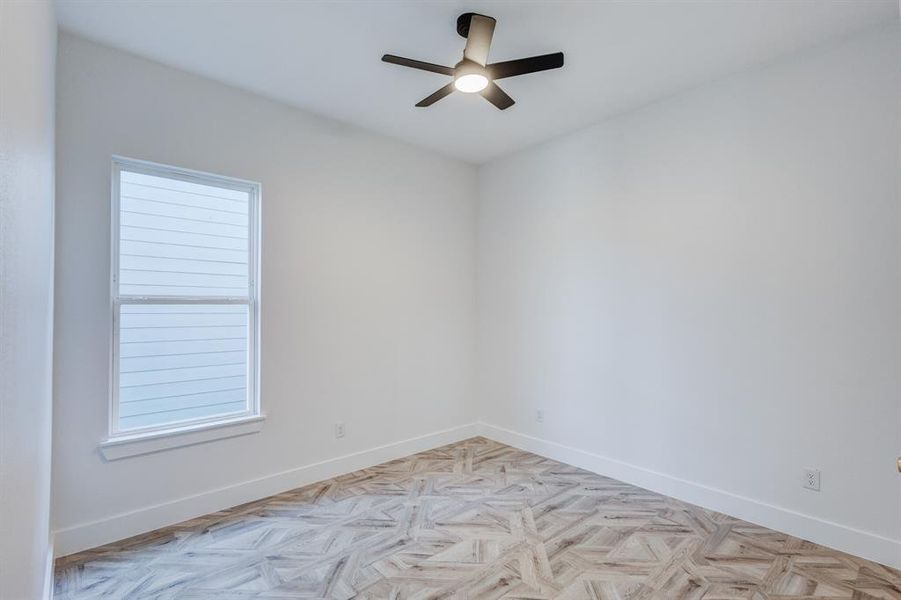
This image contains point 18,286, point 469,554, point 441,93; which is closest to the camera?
point 18,286

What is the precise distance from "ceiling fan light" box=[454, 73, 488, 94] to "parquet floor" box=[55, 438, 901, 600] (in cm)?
259

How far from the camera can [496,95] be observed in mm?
2600

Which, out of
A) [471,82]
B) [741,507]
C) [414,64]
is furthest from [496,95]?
[741,507]

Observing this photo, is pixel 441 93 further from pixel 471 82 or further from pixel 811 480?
pixel 811 480

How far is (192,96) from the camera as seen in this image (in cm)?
295

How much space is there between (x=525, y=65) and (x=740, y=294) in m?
2.01

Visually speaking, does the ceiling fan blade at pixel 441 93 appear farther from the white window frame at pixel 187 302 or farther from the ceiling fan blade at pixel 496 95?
the white window frame at pixel 187 302

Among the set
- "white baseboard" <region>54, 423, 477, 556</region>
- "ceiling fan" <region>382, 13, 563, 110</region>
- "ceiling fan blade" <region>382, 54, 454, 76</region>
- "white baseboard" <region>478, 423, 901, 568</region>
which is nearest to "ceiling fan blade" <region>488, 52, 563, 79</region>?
"ceiling fan" <region>382, 13, 563, 110</region>

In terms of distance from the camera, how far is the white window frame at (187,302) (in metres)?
2.68

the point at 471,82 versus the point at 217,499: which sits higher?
the point at 471,82

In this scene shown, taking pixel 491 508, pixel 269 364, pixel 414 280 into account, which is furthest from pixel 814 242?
pixel 269 364

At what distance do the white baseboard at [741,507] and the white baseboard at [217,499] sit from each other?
1.37 meters

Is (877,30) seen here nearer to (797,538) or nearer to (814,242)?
(814,242)

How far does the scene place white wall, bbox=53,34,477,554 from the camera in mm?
2535
